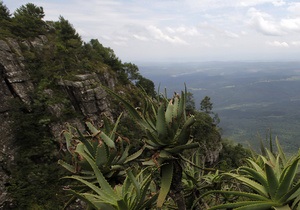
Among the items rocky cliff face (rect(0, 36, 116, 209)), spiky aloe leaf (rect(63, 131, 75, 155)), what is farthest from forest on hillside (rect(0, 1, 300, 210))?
rocky cliff face (rect(0, 36, 116, 209))

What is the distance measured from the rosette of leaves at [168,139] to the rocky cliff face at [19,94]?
1858cm

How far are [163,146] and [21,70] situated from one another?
32.6 meters

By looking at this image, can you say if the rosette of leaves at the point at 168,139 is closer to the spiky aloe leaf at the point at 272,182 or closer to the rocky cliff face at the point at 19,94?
Result: the spiky aloe leaf at the point at 272,182

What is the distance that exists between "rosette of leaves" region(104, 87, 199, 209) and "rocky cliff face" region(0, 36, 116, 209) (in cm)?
1858

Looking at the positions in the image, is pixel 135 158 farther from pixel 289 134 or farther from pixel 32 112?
pixel 289 134

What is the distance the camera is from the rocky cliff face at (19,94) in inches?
995

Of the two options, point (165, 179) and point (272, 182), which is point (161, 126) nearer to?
point (165, 179)

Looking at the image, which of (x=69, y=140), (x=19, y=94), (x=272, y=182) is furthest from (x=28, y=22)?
(x=272, y=182)

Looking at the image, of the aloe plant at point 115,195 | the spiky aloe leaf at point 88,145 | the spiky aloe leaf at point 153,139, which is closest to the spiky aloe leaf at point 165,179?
the aloe plant at point 115,195

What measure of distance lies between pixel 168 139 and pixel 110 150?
86cm

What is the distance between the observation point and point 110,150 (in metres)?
3.36

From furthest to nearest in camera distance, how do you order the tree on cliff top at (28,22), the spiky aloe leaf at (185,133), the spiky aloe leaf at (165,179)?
1. the tree on cliff top at (28,22)
2. the spiky aloe leaf at (185,133)
3. the spiky aloe leaf at (165,179)

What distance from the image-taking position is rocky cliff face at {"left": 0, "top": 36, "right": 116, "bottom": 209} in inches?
995

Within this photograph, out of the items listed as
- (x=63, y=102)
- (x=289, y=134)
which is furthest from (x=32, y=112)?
(x=289, y=134)
